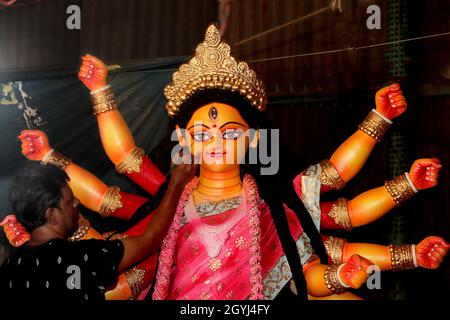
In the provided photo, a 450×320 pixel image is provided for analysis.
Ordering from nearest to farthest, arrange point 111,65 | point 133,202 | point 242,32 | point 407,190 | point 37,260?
1. point 37,260
2. point 407,190
3. point 133,202
4. point 111,65
5. point 242,32

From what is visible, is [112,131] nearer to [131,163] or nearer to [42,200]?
[131,163]

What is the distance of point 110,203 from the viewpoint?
2.75 m

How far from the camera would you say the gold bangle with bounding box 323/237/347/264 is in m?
2.57

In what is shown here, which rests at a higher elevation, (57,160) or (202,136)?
(202,136)

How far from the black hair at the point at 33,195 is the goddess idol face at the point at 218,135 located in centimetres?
75

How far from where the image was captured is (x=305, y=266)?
2547 mm

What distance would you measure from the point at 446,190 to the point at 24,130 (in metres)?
2.44

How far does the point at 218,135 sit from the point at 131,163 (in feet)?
1.65

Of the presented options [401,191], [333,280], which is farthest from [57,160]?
[401,191]

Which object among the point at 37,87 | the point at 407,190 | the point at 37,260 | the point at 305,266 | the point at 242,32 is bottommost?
the point at 305,266

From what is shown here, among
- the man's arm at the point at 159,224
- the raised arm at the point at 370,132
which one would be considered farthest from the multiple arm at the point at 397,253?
the man's arm at the point at 159,224

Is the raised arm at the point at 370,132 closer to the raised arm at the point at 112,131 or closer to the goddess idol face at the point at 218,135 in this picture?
the goddess idol face at the point at 218,135
